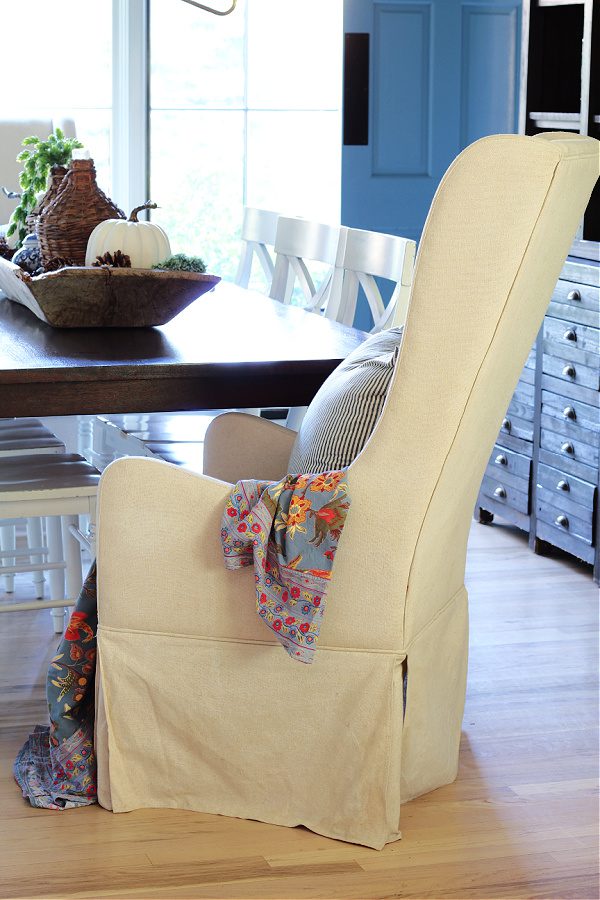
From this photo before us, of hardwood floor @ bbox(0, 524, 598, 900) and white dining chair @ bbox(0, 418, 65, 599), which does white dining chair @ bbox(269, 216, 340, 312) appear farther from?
hardwood floor @ bbox(0, 524, 598, 900)

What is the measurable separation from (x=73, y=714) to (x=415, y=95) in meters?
3.35

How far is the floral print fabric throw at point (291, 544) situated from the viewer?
1.89 metres

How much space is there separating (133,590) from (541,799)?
0.83 meters

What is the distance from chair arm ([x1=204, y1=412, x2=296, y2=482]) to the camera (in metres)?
2.41

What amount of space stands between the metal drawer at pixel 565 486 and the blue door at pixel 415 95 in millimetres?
1591

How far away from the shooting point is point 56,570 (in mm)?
2900

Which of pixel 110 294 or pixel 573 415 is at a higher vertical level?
pixel 110 294

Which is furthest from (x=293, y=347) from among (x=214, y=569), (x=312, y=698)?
(x=312, y=698)

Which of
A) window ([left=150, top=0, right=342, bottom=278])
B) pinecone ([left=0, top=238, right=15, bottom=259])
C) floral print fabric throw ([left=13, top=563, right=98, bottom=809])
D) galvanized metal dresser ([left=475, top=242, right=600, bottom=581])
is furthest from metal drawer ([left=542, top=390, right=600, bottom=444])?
window ([left=150, top=0, right=342, bottom=278])

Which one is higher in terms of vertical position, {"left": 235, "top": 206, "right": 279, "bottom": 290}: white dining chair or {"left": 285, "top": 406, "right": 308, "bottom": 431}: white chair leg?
{"left": 235, "top": 206, "right": 279, "bottom": 290}: white dining chair

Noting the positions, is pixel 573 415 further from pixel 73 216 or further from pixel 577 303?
pixel 73 216

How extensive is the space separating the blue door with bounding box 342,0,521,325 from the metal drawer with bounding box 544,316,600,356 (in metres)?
1.41

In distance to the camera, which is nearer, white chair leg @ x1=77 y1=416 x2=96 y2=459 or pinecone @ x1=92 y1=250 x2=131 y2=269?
pinecone @ x1=92 y1=250 x2=131 y2=269

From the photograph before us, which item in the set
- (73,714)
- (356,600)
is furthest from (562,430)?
(73,714)
